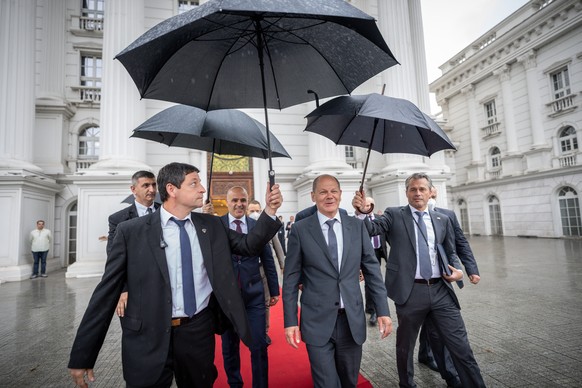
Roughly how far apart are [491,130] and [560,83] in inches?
185

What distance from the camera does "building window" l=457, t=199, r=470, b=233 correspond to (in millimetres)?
23219

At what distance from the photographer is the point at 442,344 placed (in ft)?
10.2

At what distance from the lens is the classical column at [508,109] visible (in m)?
19.4

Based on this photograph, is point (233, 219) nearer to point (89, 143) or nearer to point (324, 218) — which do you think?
point (324, 218)

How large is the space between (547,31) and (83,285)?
84.2 ft

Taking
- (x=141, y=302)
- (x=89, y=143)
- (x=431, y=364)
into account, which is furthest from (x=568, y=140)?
(x=89, y=143)

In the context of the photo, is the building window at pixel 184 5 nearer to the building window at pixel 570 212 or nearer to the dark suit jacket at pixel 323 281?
the dark suit jacket at pixel 323 281

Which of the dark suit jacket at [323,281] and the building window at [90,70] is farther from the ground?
the building window at [90,70]

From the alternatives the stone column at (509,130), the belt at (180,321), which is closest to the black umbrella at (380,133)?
the belt at (180,321)

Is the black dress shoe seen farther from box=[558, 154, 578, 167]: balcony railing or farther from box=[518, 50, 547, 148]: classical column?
box=[518, 50, 547, 148]: classical column

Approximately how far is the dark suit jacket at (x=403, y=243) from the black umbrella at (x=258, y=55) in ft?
4.69

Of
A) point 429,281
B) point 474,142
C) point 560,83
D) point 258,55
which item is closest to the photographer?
point 258,55

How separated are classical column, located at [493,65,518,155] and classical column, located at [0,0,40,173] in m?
25.4

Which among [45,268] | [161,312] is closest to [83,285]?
[45,268]
